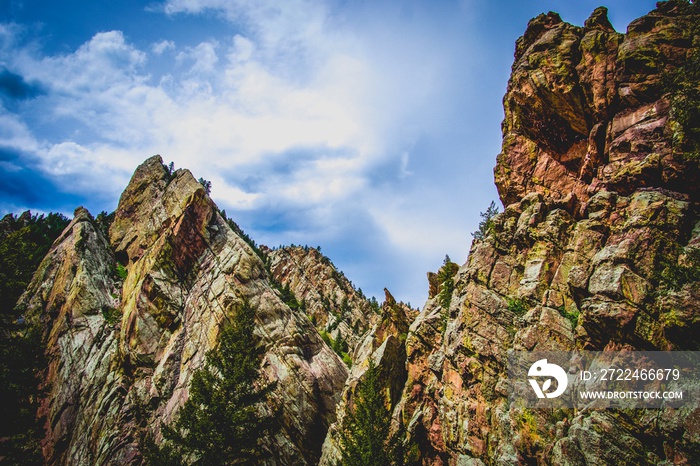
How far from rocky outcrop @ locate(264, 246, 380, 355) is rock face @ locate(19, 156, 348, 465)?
3557 centimetres

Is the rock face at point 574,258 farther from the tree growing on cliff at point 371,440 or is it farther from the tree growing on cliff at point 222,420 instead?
the tree growing on cliff at point 222,420

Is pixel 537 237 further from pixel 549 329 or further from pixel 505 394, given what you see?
pixel 505 394

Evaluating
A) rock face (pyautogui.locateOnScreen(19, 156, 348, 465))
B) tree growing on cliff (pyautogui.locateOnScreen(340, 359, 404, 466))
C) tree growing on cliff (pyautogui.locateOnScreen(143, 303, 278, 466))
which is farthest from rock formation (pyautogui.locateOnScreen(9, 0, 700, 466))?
tree growing on cliff (pyautogui.locateOnScreen(143, 303, 278, 466))

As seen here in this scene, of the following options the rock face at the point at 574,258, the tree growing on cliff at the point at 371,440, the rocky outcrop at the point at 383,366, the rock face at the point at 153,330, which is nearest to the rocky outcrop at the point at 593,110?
the rock face at the point at 574,258

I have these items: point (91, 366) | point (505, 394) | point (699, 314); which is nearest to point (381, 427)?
point (505, 394)

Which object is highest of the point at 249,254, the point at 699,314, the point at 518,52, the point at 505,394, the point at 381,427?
the point at 518,52

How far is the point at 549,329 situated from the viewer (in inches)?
682

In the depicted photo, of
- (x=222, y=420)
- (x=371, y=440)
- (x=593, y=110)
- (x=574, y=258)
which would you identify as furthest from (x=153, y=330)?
(x=593, y=110)

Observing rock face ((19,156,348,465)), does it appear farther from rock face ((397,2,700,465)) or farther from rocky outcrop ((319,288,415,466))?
rock face ((397,2,700,465))

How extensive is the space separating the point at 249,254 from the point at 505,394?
37.3 metres

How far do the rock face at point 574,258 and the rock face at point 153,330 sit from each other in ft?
47.3

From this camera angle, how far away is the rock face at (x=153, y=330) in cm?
3375

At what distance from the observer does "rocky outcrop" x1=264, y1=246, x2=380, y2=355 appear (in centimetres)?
8481

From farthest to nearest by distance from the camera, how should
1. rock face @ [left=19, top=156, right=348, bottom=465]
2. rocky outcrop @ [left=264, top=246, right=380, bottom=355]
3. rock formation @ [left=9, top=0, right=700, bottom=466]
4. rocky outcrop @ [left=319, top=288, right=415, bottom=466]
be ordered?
rocky outcrop @ [left=264, top=246, right=380, bottom=355]
rock face @ [left=19, top=156, right=348, bottom=465]
rocky outcrop @ [left=319, top=288, right=415, bottom=466]
rock formation @ [left=9, top=0, right=700, bottom=466]
